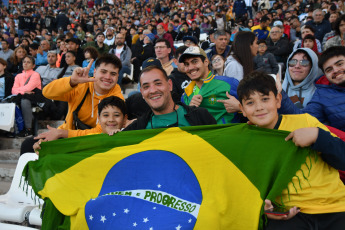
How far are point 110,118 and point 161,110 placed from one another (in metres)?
0.62

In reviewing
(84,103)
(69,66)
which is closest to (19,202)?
(84,103)

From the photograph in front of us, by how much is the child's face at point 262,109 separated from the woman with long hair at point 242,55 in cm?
173

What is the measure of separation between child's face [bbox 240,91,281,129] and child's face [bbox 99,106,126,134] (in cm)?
142

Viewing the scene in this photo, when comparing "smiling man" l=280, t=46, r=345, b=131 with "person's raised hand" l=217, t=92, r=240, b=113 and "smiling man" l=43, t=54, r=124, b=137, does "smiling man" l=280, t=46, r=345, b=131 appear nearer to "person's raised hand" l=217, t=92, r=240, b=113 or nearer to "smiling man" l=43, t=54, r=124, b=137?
"person's raised hand" l=217, t=92, r=240, b=113

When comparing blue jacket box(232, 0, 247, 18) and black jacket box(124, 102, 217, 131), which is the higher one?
blue jacket box(232, 0, 247, 18)

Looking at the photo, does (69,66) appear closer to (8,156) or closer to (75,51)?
(75,51)

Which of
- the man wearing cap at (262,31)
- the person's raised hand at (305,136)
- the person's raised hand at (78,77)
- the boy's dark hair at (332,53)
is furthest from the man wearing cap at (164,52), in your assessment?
the person's raised hand at (305,136)

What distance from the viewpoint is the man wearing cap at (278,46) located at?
777 centimetres

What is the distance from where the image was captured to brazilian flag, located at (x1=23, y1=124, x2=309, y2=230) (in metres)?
2.40

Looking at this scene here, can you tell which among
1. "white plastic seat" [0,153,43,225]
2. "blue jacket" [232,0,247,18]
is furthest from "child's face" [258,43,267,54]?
"blue jacket" [232,0,247,18]

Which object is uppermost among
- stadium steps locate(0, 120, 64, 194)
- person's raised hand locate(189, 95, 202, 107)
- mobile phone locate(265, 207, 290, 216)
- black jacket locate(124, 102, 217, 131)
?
person's raised hand locate(189, 95, 202, 107)

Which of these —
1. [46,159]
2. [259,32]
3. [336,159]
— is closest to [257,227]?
[336,159]

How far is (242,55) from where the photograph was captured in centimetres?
427

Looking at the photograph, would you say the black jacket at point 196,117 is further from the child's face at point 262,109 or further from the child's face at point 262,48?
the child's face at point 262,48
